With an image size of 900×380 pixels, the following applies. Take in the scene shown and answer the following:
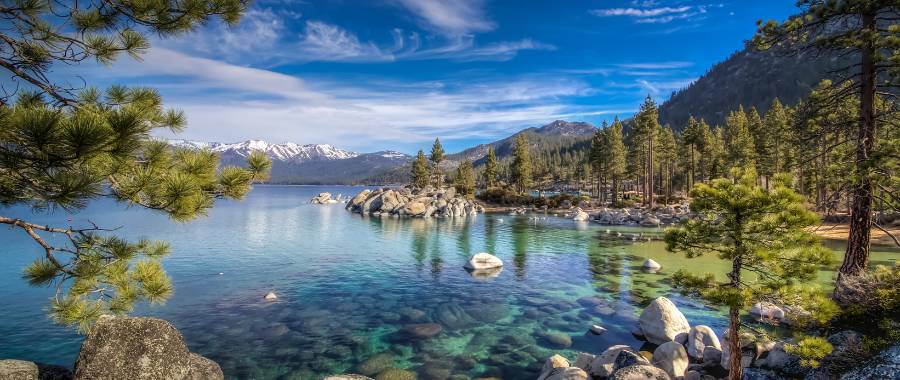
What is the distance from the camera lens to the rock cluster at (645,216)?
53.8 m

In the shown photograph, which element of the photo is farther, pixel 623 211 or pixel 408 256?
pixel 623 211

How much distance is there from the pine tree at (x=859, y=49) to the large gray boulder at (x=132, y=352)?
60.7 feet

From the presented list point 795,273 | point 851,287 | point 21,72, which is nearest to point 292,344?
A: point 21,72

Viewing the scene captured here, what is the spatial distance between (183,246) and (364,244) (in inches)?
658

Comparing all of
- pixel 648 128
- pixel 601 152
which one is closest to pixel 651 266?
pixel 648 128

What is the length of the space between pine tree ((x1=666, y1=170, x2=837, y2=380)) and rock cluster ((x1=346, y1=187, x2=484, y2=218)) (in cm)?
6395

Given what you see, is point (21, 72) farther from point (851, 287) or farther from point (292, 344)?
point (851, 287)

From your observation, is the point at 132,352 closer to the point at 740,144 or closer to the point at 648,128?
the point at 648,128

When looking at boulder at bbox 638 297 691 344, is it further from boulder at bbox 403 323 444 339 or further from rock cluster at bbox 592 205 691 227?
rock cluster at bbox 592 205 691 227

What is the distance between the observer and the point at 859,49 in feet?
37.4

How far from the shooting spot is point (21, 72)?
574cm

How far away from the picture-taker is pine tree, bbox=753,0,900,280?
10805 millimetres

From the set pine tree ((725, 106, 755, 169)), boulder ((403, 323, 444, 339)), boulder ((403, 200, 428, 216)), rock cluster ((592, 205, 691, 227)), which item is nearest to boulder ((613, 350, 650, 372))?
boulder ((403, 323, 444, 339))

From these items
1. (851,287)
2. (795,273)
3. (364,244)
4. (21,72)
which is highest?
(21,72)
